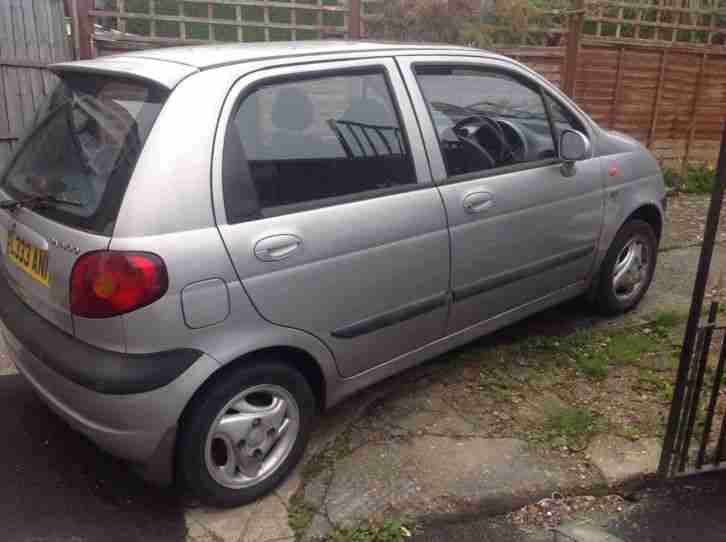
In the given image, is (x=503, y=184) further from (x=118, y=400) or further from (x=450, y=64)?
(x=118, y=400)

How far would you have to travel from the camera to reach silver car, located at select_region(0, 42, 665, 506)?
7.84 feet

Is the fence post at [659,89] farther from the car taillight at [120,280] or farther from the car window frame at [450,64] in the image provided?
the car taillight at [120,280]

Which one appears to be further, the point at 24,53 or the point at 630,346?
the point at 24,53

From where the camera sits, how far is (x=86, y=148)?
2.61 metres

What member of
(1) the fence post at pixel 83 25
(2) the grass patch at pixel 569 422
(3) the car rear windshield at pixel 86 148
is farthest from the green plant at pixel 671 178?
(3) the car rear windshield at pixel 86 148

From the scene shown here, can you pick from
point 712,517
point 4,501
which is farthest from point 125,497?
point 712,517

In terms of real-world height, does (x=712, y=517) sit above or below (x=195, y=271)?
below

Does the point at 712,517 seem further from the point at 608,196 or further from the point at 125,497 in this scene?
the point at 125,497

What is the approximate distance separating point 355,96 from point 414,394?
1504 millimetres

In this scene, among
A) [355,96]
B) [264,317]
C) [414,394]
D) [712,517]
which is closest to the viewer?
[264,317]

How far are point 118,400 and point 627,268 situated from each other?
3.24 meters

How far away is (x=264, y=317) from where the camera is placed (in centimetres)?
259

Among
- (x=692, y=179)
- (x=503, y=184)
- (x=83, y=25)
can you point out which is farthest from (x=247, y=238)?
(x=692, y=179)

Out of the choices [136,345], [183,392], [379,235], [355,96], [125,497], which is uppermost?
[355,96]
